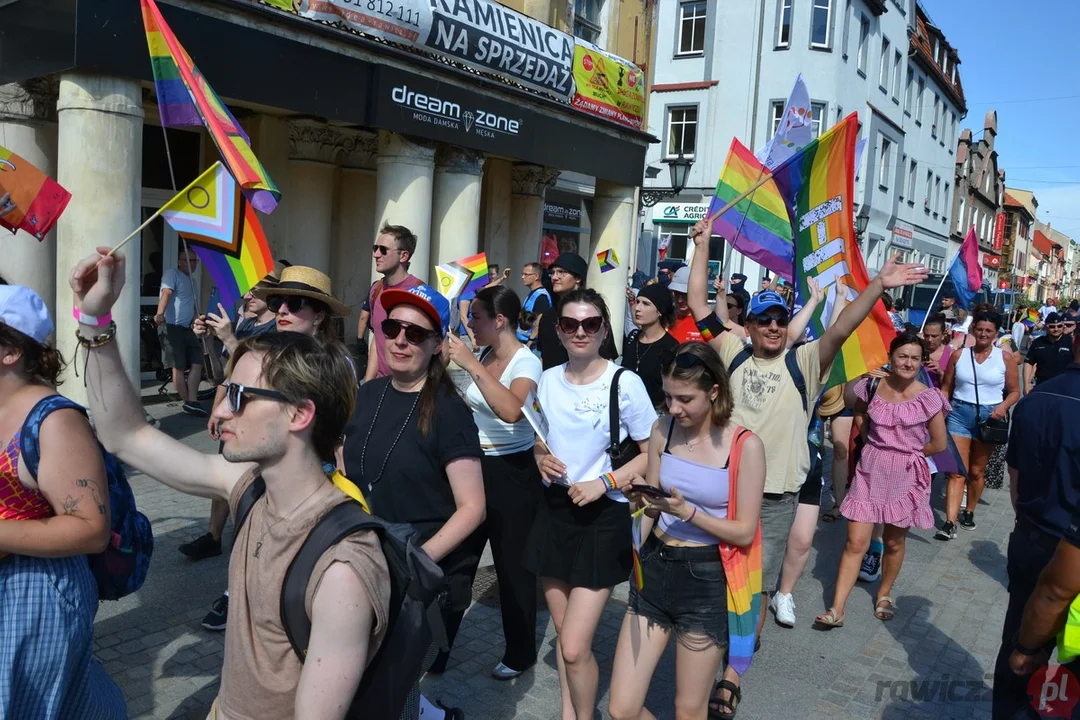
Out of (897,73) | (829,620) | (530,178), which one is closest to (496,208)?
(530,178)

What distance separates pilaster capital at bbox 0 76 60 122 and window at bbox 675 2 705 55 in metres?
24.0

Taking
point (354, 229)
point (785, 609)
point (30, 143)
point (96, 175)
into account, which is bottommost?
point (785, 609)

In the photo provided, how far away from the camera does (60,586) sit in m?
2.52

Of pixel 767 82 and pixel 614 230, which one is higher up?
pixel 767 82

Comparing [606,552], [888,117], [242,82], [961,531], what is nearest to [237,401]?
[606,552]

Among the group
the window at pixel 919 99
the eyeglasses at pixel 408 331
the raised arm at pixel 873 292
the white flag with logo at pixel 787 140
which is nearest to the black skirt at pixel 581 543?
the eyeglasses at pixel 408 331

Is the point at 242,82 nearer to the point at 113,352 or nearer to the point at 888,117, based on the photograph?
the point at 113,352

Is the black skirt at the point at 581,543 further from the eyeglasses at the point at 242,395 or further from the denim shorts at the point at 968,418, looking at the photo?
the denim shorts at the point at 968,418

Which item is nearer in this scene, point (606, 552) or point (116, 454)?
point (116, 454)

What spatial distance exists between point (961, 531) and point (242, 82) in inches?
334

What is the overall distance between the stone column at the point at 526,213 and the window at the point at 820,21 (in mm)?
14514

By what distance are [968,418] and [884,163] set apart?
93.2ft

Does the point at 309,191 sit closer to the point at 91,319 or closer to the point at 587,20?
the point at 587,20

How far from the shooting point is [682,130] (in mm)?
29812
